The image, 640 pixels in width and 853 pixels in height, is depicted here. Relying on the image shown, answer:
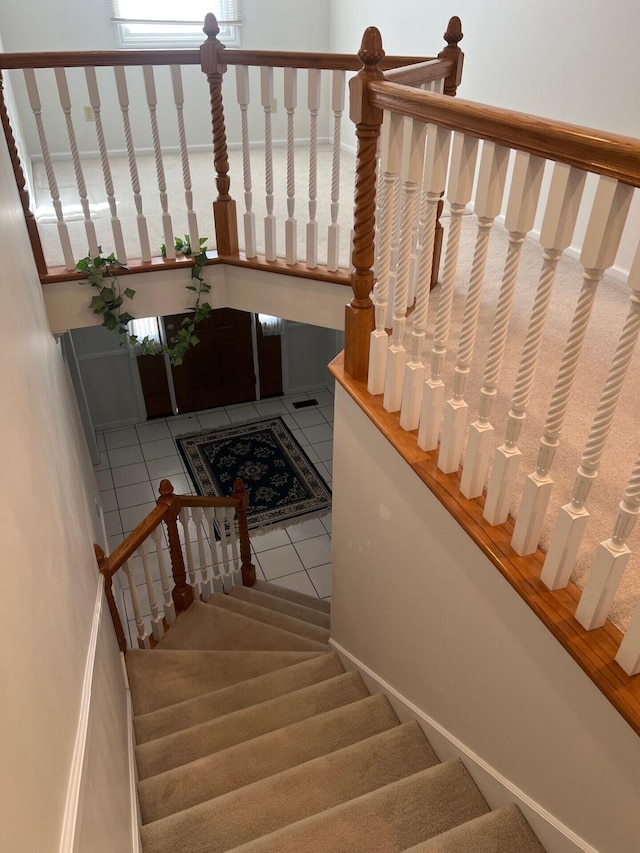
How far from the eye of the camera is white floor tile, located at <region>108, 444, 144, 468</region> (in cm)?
713

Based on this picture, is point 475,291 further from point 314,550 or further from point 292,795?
point 314,550

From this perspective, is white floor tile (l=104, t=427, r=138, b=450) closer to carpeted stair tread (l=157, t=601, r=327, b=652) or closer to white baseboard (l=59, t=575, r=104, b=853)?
carpeted stair tread (l=157, t=601, r=327, b=652)

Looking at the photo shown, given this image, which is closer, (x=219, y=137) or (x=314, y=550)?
(x=219, y=137)

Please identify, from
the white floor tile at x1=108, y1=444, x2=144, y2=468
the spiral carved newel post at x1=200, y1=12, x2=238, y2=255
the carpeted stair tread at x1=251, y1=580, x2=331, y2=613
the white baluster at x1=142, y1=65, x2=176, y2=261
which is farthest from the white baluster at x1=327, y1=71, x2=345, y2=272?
the white floor tile at x1=108, y1=444, x2=144, y2=468

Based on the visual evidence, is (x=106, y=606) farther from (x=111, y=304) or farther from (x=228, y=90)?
(x=228, y=90)

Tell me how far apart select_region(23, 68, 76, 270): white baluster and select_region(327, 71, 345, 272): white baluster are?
1328 mm

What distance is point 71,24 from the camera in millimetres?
5133

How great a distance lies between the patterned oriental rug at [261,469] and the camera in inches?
258

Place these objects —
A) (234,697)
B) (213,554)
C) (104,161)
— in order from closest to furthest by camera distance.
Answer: (234,697) < (104,161) < (213,554)

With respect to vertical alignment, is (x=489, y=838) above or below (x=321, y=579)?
above

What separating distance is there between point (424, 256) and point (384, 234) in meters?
0.25

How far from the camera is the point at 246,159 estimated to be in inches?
129

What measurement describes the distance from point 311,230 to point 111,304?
114cm

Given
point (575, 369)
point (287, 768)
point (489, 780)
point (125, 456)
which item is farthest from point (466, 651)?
point (125, 456)
